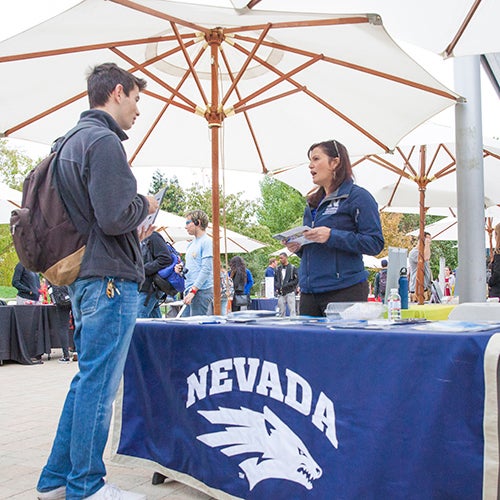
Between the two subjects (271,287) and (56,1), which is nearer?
(56,1)

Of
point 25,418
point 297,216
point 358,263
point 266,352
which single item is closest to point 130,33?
point 358,263

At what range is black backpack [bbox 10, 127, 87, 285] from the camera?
2.48 metres

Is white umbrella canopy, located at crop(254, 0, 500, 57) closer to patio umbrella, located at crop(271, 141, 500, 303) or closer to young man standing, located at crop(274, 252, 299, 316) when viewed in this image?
patio umbrella, located at crop(271, 141, 500, 303)

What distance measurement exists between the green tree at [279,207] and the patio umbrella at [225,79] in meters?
30.6

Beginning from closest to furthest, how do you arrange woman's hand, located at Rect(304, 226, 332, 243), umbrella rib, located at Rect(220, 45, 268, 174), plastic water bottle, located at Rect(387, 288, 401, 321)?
1. plastic water bottle, located at Rect(387, 288, 401, 321)
2. woman's hand, located at Rect(304, 226, 332, 243)
3. umbrella rib, located at Rect(220, 45, 268, 174)

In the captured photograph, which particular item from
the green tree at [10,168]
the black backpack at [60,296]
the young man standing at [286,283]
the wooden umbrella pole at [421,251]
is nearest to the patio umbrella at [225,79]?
the wooden umbrella pole at [421,251]

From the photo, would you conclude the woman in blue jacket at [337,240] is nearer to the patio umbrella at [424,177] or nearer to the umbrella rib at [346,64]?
the umbrella rib at [346,64]

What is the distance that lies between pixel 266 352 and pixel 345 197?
129cm

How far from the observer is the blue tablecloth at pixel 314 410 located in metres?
1.86

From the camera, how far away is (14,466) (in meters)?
3.44

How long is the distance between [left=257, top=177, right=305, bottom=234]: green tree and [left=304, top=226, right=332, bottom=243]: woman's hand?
3350cm

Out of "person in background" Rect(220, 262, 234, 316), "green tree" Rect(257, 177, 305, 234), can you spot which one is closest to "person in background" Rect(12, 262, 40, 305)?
"person in background" Rect(220, 262, 234, 316)

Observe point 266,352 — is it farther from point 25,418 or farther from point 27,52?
point 25,418

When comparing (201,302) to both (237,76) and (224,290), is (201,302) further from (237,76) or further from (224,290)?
(224,290)
